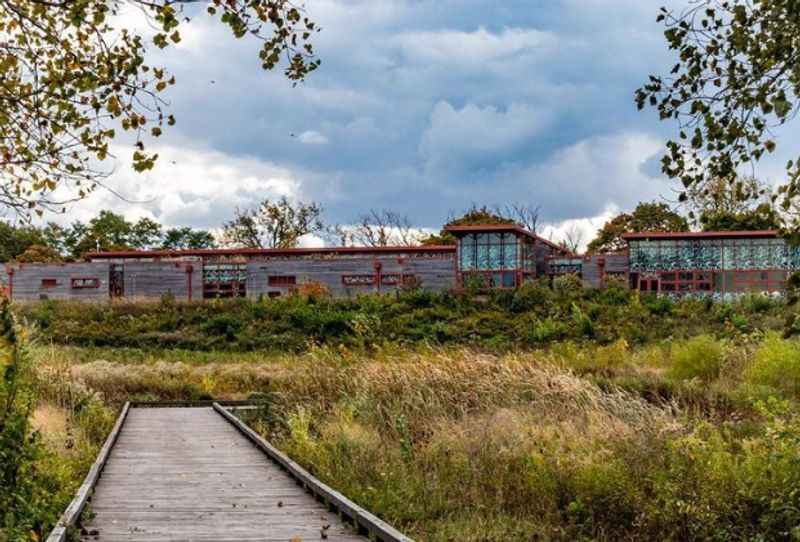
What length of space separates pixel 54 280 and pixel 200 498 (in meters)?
40.3

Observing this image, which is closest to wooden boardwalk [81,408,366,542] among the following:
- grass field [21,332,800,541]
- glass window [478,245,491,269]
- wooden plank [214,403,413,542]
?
wooden plank [214,403,413,542]

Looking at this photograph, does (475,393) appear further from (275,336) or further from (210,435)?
(275,336)

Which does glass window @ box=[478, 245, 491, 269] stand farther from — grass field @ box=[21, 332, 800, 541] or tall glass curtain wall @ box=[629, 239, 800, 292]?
grass field @ box=[21, 332, 800, 541]

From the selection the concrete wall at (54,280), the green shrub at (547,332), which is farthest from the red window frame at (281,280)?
the green shrub at (547,332)

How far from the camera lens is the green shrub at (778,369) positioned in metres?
16.9

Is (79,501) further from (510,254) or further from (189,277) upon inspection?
(189,277)

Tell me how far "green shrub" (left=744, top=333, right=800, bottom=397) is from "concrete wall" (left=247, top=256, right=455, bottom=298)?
26737 mm

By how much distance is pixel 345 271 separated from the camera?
45.4 meters

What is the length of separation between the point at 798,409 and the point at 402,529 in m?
8.18

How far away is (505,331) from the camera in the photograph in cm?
3694

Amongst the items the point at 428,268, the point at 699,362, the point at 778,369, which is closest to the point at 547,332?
the point at 428,268

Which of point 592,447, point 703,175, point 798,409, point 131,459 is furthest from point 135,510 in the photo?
point 798,409

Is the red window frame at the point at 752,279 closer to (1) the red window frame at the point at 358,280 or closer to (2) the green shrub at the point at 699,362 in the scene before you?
(1) the red window frame at the point at 358,280

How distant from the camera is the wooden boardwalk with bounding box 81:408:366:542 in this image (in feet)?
26.5
